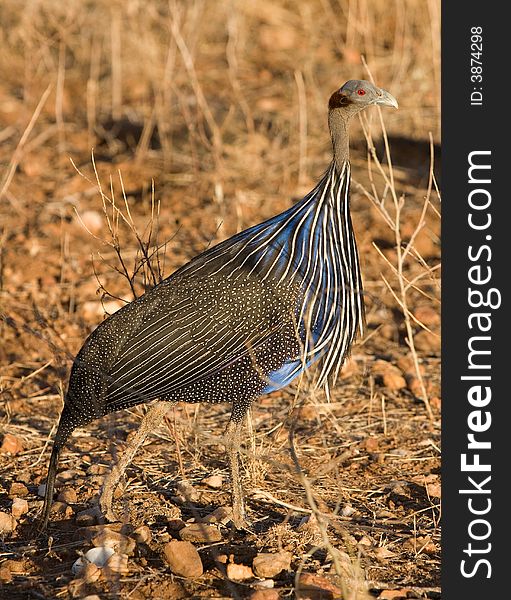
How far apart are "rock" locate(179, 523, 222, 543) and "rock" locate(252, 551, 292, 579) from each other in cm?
21

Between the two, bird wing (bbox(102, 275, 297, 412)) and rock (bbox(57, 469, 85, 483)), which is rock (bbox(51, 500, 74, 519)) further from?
bird wing (bbox(102, 275, 297, 412))

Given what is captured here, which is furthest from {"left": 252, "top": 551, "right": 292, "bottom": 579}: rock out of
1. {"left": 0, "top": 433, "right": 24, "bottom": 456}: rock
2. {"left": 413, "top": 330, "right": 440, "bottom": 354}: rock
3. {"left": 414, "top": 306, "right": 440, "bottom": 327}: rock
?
{"left": 414, "top": 306, "right": 440, "bottom": 327}: rock

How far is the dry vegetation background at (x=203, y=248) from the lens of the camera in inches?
129

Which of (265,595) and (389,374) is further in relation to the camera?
(389,374)

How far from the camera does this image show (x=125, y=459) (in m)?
3.52

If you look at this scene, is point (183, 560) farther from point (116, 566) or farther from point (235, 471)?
point (235, 471)

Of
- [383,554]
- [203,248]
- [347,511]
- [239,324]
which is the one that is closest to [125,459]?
[239,324]

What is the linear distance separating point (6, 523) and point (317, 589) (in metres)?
1.11

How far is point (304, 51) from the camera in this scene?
26.7 ft

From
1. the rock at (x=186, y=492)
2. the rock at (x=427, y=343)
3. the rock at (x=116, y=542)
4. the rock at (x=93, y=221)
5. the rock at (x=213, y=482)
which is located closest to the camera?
the rock at (x=116, y=542)

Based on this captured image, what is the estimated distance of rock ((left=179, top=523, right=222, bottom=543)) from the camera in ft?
10.8

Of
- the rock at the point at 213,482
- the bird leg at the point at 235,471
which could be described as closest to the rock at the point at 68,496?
the rock at the point at 213,482

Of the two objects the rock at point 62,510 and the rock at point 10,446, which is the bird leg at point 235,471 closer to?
the rock at point 62,510

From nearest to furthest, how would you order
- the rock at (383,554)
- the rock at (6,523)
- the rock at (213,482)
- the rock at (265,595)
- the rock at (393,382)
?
the rock at (265,595) → the rock at (383,554) → the rock at (6,523) → the rock at (213,482) → the rock at (393,382)
